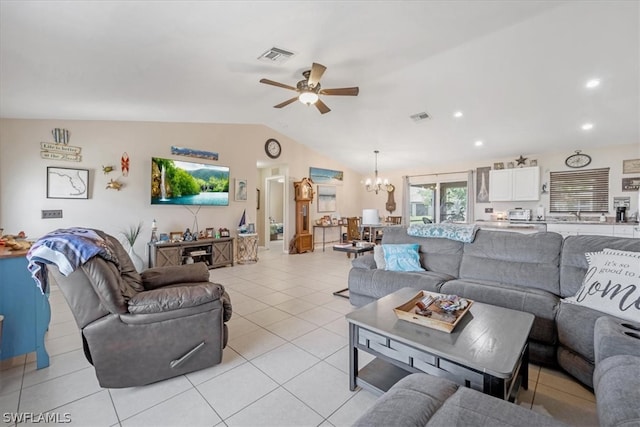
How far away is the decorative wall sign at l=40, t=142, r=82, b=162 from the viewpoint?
3766 mm

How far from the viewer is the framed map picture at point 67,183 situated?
383cm

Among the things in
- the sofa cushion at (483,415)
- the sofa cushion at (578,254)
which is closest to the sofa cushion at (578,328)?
the sofa cushion at (578,254)

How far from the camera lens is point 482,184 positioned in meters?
6.64

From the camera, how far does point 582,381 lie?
175 cm

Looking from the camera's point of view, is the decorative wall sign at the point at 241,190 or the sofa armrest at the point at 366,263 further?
the decorative wall sign at the point at 241,190

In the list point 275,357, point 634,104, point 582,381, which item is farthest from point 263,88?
point 634,104

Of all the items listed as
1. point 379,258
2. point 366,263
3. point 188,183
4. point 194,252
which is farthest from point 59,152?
point 379,258

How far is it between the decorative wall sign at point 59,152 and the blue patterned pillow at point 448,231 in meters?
4.83

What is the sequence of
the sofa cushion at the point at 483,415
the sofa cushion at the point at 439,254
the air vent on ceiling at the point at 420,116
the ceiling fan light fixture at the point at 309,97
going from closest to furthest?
the sofa cushion at the point at 483,415, the sofa cushion at the point at 439,254, the ceiling fan light fixture at the point at 309,97, the air vent on ceiling at the point at 420,116

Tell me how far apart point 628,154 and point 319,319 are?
21.2ft

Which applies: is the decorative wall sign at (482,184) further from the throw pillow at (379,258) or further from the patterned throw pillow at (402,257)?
the throw pillow at (379,258)

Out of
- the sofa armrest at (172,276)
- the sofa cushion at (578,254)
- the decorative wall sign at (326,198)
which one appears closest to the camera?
the sofa cushion at (578,254)

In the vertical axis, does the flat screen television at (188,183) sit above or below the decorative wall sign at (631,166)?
below

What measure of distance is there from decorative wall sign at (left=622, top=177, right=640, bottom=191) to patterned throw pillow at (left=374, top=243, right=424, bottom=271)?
4.94m
